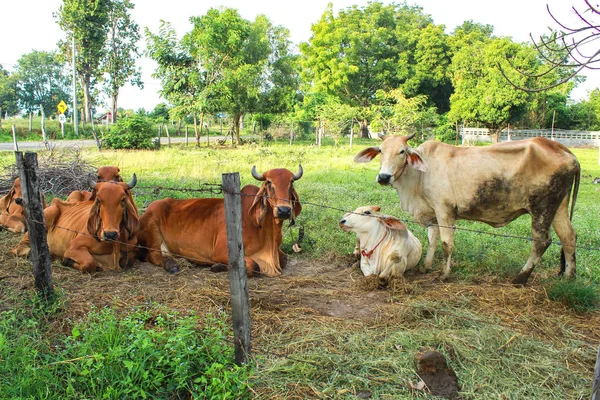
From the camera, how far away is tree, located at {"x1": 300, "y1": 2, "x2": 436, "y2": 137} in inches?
1363

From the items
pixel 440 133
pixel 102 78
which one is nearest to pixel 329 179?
pixel 440 133

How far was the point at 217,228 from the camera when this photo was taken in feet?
18.8

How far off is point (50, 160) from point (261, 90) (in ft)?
59.6

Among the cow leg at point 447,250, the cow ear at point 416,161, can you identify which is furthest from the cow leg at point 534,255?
the cow ear at point 416,161

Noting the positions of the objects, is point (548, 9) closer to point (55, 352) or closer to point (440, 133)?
point (55, 352)

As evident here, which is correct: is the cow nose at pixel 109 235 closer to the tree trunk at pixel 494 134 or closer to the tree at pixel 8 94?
the tree trunk at pixel 494 134

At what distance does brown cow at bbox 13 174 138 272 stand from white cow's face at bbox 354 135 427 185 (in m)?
2.71

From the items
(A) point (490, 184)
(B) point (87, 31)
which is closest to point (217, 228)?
(A) point (490, 184)

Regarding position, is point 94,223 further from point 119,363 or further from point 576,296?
point 576,296

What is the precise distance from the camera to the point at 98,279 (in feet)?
16.5

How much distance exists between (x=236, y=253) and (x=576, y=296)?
3185 millimetres

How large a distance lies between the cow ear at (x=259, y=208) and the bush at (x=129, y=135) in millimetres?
16621

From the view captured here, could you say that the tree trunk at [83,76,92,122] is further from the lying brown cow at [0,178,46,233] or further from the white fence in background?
the lying brown cow at [0,178,46,233]

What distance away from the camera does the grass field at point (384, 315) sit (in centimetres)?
319
